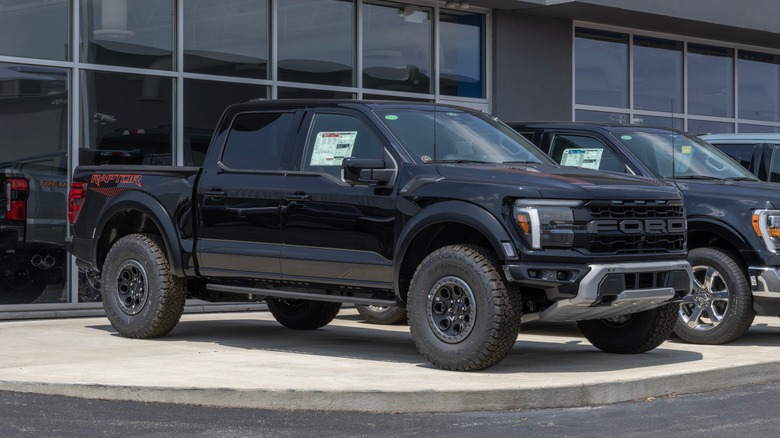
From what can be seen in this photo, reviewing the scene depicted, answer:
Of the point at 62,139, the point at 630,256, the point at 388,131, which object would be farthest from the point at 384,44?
the point at 630,256

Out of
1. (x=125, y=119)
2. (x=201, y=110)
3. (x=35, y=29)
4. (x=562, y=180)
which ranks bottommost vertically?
(x=562, y=180)

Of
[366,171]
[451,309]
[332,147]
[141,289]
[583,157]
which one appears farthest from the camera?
[583,157]

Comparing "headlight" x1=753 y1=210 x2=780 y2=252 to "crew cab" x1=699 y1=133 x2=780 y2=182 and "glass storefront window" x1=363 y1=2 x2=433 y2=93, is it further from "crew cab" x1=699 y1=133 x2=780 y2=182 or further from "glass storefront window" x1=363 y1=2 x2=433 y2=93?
"glass storefront window" x1=363 y1=2 x2=433 y2=93

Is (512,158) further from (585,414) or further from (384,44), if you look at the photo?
(384,44)

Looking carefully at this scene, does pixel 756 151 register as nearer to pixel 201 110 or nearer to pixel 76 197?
pixel 201 110

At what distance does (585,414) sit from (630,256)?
61.0 inches

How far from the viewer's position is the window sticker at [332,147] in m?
9.94

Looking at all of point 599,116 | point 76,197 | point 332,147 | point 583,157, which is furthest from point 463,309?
point 599,116

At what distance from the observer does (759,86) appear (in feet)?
74.9

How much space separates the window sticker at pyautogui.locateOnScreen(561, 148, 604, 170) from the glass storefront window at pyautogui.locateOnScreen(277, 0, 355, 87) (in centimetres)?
460

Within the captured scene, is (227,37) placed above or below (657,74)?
below

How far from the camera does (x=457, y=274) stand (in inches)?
350

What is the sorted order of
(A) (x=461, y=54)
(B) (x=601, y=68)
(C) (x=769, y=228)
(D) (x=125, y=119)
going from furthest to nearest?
1. (B) (x=601, y=68)
2. (A) (x=461, y=54)
3. (D) (x=125, y=119)
4. (C) (x=769, y=228)

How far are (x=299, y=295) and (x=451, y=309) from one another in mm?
1519
